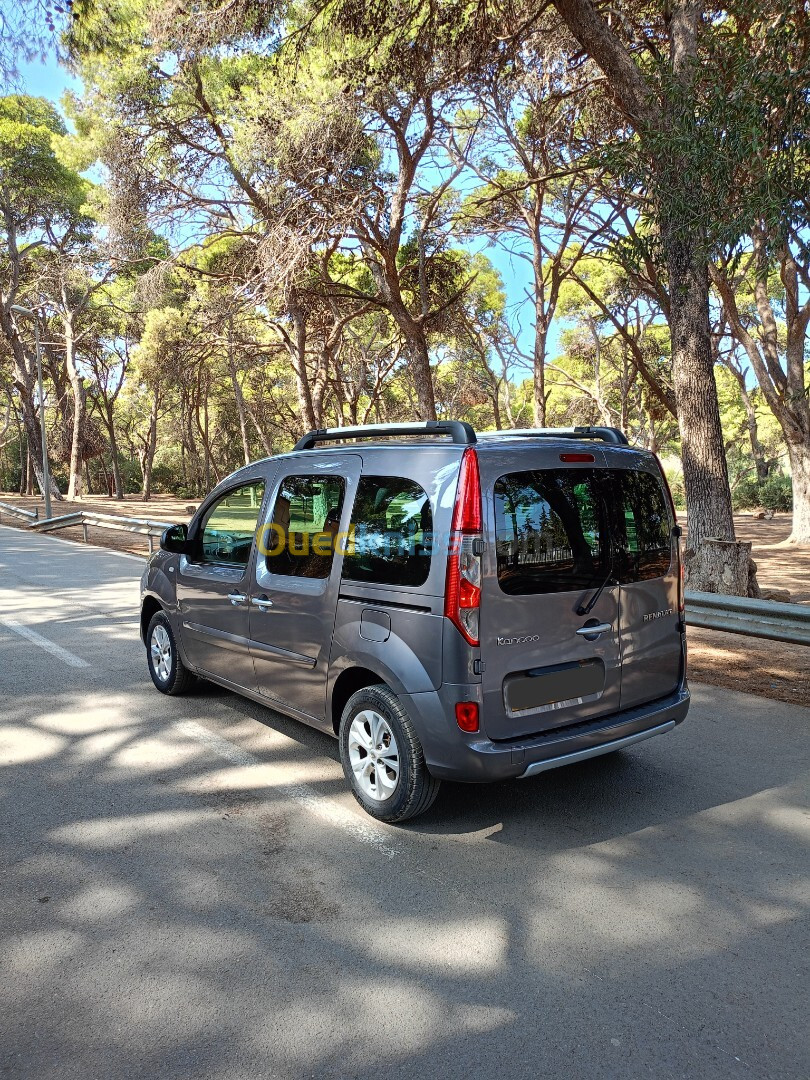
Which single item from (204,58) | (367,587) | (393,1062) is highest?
(204,58)

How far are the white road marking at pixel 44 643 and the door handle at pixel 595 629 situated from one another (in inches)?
188

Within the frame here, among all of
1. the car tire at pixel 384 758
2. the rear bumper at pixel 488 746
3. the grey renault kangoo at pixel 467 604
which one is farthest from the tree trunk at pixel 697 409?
the car tire at pixel 384 758

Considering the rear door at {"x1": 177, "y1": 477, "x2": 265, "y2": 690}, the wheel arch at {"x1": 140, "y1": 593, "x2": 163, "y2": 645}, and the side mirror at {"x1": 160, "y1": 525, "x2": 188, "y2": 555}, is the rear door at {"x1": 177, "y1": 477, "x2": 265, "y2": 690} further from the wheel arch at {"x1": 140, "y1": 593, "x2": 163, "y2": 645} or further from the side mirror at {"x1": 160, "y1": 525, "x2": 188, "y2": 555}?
the wheel arch at {"x1": 140, "y1": 593, "x2": 163, "y2": 645}

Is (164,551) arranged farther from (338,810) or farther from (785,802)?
(785,802)

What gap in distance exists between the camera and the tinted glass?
11.3 ft

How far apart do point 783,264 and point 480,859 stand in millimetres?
13750

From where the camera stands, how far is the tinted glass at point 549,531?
344 centimetres

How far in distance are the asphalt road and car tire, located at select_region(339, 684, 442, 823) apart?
14 centimetres

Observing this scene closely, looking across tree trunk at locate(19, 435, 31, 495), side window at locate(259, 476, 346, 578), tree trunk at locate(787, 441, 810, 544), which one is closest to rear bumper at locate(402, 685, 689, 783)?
side window at locate(259, 476, 346, 578)

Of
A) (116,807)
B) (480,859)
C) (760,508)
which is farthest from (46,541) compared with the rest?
(760,508)

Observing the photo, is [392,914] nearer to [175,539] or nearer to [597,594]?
[597,594]

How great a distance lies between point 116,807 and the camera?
13.1ft

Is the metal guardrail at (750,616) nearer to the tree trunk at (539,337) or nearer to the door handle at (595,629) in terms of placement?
the door handle at (595,629)

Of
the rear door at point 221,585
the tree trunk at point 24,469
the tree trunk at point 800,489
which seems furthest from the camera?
the tree trunk at point 24,469
